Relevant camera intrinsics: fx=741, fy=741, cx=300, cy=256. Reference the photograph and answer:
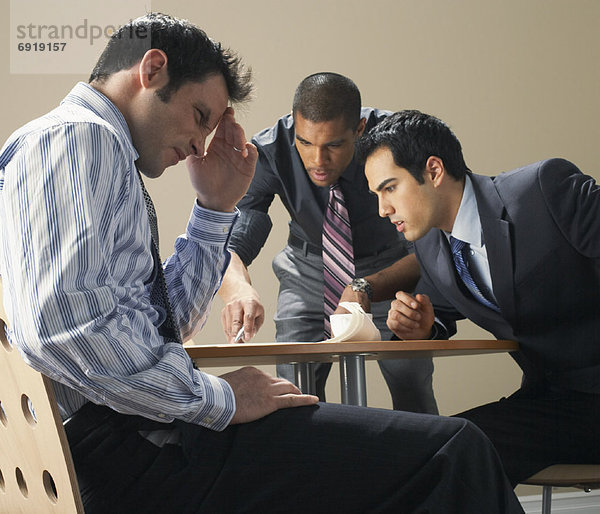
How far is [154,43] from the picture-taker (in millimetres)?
1300

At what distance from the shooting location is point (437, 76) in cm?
362

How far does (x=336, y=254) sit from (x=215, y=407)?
1.56 meters

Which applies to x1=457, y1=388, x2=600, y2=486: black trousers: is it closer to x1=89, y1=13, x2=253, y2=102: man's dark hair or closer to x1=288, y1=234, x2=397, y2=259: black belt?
x1=288, y1=234, x2=397, y2=259: black belt

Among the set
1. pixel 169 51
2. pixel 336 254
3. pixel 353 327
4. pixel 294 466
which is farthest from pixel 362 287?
pixel 294 466

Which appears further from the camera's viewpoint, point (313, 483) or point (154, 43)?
point (154, 43)

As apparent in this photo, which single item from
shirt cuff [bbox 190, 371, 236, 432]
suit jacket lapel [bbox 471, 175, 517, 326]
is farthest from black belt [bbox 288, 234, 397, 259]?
shirt cuff [bbox 190, 371, 236, 432]

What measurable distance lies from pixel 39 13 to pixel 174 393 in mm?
2617

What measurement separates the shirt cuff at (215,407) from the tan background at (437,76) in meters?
2.18

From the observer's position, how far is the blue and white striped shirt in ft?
2.79

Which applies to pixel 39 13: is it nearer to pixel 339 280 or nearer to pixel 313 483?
pixel 339 280

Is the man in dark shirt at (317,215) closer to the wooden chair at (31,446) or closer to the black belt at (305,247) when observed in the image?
the black belt at (305,247)

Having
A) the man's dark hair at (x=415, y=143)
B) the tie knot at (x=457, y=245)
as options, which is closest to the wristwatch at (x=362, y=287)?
the tie knot at (x=457, y=245)

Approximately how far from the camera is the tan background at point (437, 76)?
124 inches

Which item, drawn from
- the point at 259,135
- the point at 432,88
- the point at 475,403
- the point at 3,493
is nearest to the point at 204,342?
the point at 259,135
